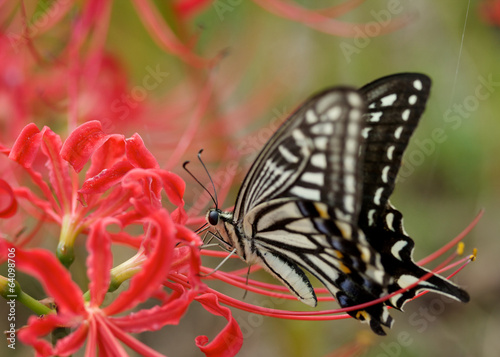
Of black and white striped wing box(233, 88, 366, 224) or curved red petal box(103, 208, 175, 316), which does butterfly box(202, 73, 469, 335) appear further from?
curved red petal box(103, 208, 175, 316)

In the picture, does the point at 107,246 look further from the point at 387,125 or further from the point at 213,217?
the point at 387,125

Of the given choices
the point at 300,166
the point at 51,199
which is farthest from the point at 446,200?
the point at 51,199

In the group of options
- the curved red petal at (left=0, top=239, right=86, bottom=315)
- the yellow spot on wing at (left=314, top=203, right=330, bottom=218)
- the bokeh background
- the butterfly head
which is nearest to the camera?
the curved red petal at (left=0, top=239, right=86, bottom=315)

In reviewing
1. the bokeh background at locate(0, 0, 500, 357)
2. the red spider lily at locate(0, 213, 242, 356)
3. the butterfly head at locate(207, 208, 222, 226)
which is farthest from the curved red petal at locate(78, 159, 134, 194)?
the bokeh background at locate(0, 0, 500, 357)

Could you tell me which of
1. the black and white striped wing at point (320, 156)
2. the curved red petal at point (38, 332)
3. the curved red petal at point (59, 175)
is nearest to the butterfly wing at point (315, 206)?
the black and white striped wing at point (320, 156)

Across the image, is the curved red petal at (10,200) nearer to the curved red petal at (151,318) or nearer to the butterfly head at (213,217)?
the curved red petal at (151,318)

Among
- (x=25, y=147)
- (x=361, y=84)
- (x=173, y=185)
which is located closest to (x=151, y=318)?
(x=173, y=185)
